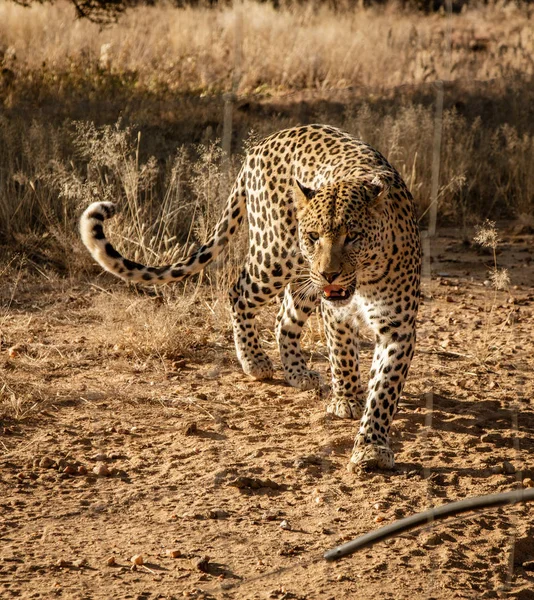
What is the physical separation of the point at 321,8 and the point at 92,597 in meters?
18.1

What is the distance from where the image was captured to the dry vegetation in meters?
4.40

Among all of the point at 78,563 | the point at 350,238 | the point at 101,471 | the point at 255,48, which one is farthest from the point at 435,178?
the point at 255,48

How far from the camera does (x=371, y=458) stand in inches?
205

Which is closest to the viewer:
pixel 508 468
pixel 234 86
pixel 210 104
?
pixel 508 468

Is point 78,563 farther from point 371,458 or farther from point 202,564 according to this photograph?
point 371,458

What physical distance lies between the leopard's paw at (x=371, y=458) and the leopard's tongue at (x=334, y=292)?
30.9 inches

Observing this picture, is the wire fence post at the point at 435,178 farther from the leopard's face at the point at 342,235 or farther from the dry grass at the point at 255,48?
the leopard's face at the point at 342,235

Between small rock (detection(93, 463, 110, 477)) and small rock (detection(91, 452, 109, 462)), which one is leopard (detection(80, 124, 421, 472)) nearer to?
small rock (detection(91, 452, 109, 462))

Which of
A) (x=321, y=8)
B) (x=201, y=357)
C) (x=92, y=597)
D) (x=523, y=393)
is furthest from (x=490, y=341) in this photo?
(x=321, y=8)

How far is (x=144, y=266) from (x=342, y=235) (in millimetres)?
1468

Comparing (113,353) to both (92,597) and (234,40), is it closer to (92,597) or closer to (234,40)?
(92,597)

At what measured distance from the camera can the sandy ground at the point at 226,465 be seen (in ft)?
14.1

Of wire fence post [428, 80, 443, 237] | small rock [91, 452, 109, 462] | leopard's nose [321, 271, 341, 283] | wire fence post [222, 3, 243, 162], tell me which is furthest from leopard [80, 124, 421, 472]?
wire fence post [428, 80, 443, 237]

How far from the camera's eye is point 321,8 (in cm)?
2070
